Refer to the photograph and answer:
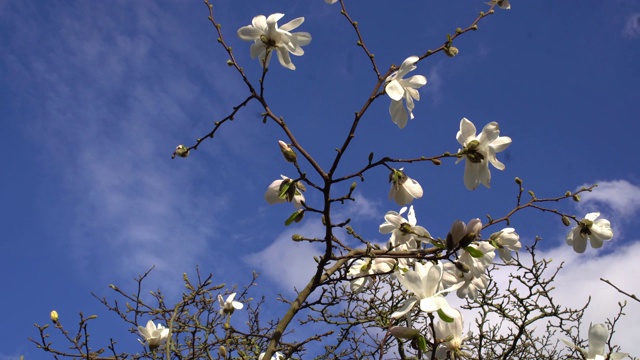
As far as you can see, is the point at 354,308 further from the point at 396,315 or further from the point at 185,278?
the point at 396,315

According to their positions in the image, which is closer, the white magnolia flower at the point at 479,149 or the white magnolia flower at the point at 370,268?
the white magnolia flower at the point at 479,149

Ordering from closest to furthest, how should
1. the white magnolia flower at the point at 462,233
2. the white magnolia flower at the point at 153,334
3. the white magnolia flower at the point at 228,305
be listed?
the white magnolia flower at the point at 462,233
the white magnolia flower at the point at 153,334
the white magnolia flower at the point at 228,305

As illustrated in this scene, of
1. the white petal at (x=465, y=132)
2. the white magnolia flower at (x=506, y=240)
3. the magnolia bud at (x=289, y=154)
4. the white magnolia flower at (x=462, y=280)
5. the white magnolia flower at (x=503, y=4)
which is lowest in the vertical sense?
the white magnolia flower at (x=462, y=280)

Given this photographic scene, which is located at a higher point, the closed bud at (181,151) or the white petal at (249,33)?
the white petal at (249,33)

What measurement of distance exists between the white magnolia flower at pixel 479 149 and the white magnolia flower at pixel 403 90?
0.57 ft

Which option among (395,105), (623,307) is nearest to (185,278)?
(395,105)

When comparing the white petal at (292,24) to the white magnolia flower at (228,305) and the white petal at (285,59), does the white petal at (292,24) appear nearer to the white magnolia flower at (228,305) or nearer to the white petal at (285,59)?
the white petal at (285,59)

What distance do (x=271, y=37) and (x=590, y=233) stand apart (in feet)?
4.63

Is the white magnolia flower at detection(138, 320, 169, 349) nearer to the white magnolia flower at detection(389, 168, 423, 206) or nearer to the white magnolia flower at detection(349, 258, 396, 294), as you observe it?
the white magnolia flower at detection(349, 258, 396, 294)

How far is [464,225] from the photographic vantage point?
1.61 m

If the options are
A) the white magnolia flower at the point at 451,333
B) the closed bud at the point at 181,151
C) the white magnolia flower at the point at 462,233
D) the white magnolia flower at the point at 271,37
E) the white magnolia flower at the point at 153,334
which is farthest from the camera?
the white magnolia flower at the point at 153,334

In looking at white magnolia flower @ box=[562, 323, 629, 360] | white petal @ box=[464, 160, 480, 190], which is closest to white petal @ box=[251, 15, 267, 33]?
white petal @ box=[464, 160, 480, 190]

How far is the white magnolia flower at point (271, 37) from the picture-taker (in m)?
Answer: 1.82

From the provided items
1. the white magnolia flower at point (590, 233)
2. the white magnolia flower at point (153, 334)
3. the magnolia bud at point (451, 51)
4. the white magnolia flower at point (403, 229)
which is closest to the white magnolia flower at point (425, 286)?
the white magnolia flower at point (403, 229)
